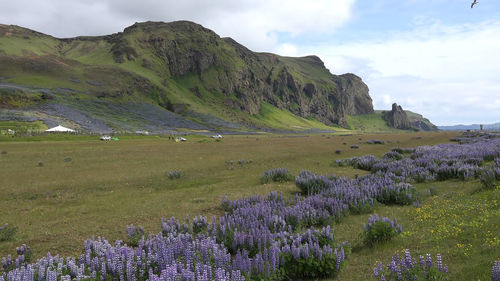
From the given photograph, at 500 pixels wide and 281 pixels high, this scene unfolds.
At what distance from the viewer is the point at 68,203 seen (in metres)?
14.1

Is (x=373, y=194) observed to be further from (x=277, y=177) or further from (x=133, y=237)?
(x=133, y=237)

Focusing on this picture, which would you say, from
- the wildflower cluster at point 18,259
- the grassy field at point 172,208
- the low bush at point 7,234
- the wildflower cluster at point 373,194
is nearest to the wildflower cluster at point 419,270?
the grassy field at point 172,208

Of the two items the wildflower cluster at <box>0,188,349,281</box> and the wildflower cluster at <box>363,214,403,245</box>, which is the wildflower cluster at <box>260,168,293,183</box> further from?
the wildflower cluster at <box>363,214,403,245</box>

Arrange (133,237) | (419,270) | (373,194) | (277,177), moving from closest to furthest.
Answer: (419,270)
(133,237)
(373,194)
(277,177)

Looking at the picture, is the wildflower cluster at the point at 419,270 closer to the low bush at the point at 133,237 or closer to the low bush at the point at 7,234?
the low bush at the point at 133,237

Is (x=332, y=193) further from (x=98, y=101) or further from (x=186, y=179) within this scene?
(x=98, y=101)

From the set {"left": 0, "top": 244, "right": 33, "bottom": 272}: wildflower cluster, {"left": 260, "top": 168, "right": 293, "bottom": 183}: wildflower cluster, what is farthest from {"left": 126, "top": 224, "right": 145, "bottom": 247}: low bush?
{"left": 260, "top": 168, "right": 293, "bottom": 183}: wildflower cluster

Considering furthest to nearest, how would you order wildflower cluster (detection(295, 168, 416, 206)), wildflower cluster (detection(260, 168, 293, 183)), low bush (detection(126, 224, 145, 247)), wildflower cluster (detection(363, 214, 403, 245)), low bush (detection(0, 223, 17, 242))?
wildflower cluster (detection(260, 168, 293, 183))
wildflower cluster (detection(295, 168, 416, 206))
low bush (detection(0, 223, 17, 242))
low bush (detection(126, 224, 145, 247))
wildflower cluster (detection(363, 214, 403, 245))

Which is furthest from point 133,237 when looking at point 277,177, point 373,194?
point 277,177

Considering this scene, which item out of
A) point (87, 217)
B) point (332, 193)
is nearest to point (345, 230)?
point (332, 193)

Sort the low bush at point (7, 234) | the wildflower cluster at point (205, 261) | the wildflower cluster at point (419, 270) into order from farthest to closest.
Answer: the low bush at point (7, 234)
the wildflower cluster at point (205, 261)
the wildflower cluster at point (419, 270)

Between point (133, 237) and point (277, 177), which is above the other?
point (277, 177)

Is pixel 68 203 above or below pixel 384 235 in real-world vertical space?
below

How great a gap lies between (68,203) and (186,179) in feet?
24.4
